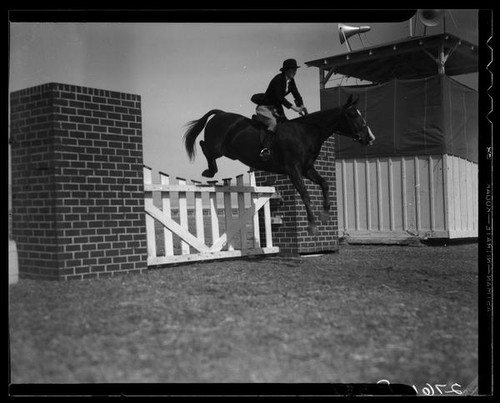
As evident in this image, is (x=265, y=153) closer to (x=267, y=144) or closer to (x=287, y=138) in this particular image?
(x=267, y=144)

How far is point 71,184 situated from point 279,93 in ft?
7.50

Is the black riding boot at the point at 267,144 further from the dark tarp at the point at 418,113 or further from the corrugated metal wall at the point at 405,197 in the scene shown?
the corrugated metal wall at the point at 405,197

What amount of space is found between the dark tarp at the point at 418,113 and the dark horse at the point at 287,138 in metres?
1.01

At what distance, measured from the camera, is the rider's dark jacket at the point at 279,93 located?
16.3ft

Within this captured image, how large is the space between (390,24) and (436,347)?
2.57 meters

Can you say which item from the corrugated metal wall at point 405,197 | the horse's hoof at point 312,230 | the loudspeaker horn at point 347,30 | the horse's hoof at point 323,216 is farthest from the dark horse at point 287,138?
the corrugated metal wall at point 405,197

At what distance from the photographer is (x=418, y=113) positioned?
24.8ft

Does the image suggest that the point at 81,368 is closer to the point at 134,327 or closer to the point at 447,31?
the point at 134,327

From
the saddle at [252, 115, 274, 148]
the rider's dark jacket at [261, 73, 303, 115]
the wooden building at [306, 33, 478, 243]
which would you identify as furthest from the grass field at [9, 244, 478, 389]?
the wooden building at [306, 33, 478, 243]

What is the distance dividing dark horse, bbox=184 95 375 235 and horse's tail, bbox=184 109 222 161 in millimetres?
90

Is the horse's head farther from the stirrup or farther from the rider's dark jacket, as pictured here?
the stirrup

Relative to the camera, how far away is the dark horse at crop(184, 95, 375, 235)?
5371 millimetres
